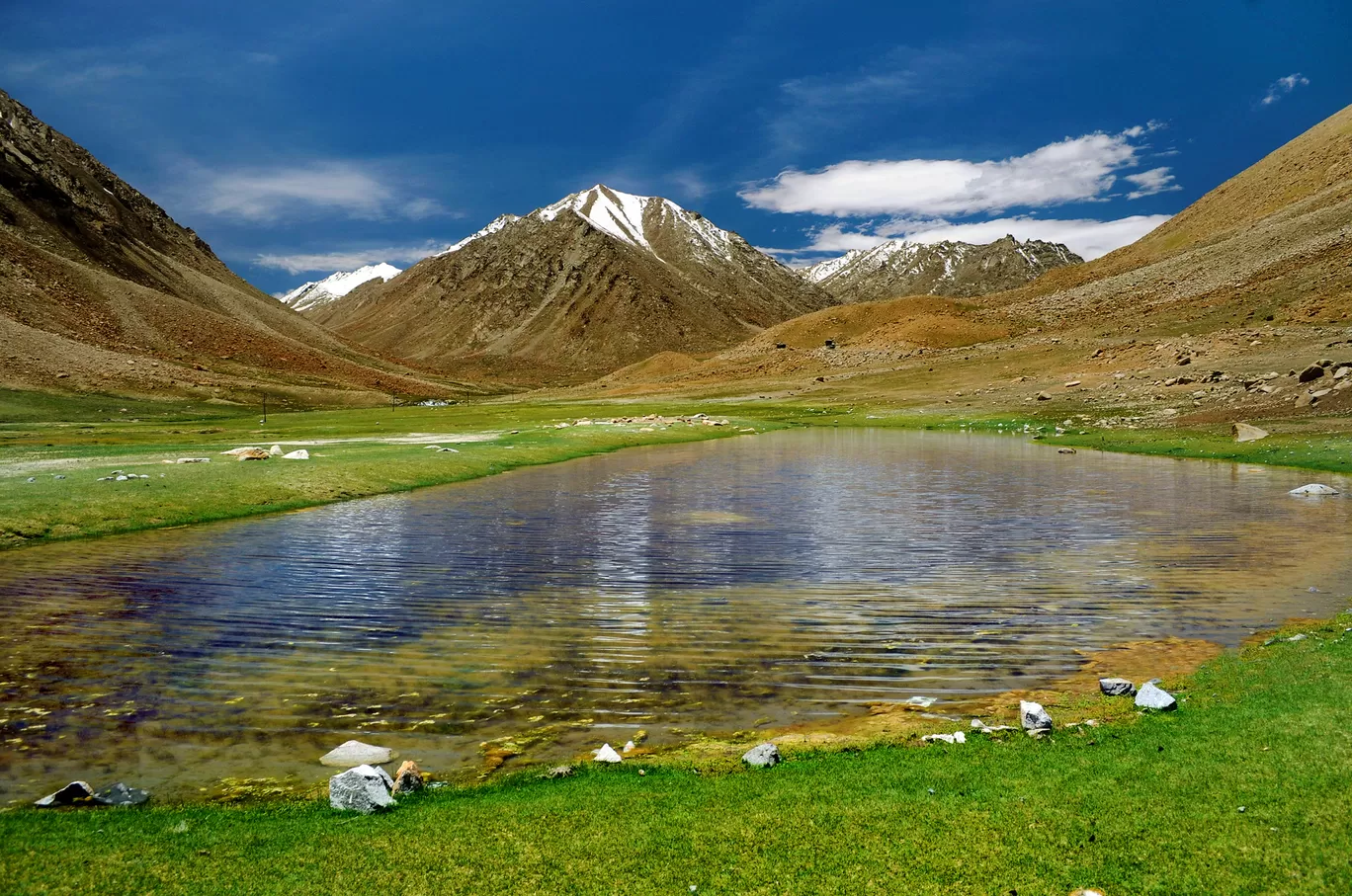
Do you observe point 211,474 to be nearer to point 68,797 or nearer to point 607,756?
point 68,797

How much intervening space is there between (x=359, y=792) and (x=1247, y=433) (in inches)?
2109

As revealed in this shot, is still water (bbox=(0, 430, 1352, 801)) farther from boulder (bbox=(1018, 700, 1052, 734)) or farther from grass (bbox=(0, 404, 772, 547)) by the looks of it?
grass (bbox=(0, 404, 772, 547))

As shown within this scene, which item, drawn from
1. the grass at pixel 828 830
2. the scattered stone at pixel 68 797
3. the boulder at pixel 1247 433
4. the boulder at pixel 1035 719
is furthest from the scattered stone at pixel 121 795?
the boulder at pixel 1247 433

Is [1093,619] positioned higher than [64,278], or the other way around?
[64,278]

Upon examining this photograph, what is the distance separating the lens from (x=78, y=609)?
17.9 m

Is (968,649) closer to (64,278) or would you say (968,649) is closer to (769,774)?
(769,774)

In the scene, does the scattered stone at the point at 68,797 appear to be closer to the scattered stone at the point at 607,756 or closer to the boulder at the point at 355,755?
the boulder at the point at 355,755

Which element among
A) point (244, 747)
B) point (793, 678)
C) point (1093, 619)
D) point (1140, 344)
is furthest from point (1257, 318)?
point (244, 747)

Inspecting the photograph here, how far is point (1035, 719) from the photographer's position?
1058cm

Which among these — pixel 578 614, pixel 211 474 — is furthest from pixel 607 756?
pixel 211 474

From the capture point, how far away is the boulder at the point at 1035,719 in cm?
1050

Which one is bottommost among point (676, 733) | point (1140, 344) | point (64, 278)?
point (676, 733)

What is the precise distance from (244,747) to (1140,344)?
98.0 meters

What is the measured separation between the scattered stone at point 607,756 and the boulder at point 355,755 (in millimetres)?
2942
